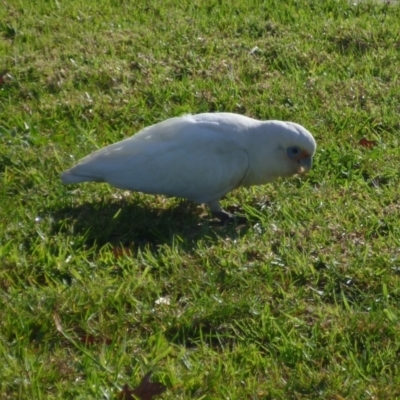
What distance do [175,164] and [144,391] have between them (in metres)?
1.63

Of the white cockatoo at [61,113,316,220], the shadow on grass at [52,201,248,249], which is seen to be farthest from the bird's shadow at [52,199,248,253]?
the white cockatoo at [61,113,316,220]

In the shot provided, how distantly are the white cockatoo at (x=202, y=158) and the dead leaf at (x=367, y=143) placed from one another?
757mm

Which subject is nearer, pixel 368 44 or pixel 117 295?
pixel 117 295

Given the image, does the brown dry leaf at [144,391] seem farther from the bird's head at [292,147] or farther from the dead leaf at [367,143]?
the dead leaf at [367,143]

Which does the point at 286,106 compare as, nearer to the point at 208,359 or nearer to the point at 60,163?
the point at 60,163

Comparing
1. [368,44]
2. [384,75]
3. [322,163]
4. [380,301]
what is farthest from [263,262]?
[368,44]

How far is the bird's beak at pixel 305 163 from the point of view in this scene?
5.01 m

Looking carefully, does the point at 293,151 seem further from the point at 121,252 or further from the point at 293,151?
the point at 121,252

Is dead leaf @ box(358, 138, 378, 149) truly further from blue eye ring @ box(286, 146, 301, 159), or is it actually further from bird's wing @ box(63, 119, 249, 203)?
bird's wing @ box(63, 119, 249, 203)

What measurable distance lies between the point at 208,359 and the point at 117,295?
22.4 inches

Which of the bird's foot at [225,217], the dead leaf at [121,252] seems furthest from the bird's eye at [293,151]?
the dead leaf at [121,252]

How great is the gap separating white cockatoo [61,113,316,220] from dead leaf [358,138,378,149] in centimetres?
76

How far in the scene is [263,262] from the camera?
4402 millimetres

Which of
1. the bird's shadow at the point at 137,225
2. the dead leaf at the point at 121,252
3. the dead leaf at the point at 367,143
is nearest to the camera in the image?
the dead leaf at the point at 121,252
